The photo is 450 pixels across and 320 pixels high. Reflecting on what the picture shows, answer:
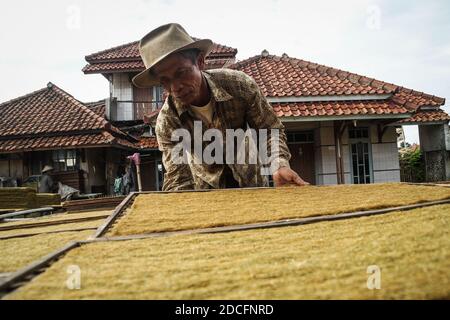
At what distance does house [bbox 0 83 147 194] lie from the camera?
8.45 metres

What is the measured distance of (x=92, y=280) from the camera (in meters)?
Answer: 0.65

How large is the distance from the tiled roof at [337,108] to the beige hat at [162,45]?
12.6 feet

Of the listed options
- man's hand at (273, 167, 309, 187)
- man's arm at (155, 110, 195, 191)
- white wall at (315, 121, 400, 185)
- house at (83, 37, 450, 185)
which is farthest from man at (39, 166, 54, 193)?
man's hand at (273, 167, 309, 187)

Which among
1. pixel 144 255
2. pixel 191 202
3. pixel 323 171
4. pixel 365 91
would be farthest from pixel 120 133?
pixel 144 255

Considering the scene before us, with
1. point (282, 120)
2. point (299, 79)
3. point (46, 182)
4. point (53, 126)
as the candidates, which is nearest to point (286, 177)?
point (282, 120)

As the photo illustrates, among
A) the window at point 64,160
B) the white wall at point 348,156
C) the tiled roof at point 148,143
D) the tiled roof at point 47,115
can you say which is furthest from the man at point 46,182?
the white wall at point 348,156

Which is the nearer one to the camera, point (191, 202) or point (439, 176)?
point (191, 202)

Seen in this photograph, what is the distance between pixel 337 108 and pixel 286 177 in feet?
14.4

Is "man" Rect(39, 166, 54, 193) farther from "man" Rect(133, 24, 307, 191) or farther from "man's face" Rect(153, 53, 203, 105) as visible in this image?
"man's face" Rect(153, 53, 203, 105)

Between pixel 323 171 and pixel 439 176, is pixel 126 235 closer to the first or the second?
pixel 323 171

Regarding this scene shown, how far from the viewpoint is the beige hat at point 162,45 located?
5.78ft

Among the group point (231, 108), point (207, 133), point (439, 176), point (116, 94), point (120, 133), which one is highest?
point (116, 94)

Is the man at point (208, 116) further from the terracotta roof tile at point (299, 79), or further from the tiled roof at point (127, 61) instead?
the tiled roof at point (127, 61)

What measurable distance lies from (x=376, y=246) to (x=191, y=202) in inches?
39.8
